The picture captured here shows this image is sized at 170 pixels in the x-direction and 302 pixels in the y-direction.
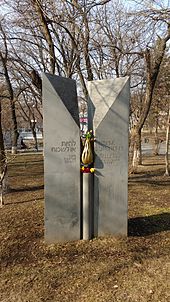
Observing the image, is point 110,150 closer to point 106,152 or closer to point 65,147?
point 106,152

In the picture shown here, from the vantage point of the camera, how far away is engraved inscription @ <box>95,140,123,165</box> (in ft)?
13.5

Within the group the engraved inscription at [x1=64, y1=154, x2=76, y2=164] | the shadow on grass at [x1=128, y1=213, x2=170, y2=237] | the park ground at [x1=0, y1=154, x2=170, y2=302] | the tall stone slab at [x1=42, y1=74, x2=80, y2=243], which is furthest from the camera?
the shadow on grass at [x1=128, y1=213, x2=170, y2=237]

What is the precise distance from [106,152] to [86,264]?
1.69 meters

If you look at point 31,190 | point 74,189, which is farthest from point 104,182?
point 31,190

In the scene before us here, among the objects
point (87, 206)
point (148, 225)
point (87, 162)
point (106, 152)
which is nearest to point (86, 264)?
point (87, 206)

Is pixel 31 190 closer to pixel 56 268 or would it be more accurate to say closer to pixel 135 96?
pixel 56 268

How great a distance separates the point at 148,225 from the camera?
16.1 ft

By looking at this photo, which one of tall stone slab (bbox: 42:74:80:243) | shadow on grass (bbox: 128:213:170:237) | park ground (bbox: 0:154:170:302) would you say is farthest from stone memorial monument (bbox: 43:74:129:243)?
shadow on grass (bbox: 128:213:170:237)

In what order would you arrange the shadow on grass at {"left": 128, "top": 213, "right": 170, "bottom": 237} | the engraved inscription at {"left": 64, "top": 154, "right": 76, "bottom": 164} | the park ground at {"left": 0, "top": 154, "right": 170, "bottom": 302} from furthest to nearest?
the shadow on grass at {"left": 128, "top": 213, "right": 170, "bottom": 237} → the engraved inscription at {"left": 64, "top": 154, "right": 76, "bottom": 164} → the park ground at {"left": 0, "top": 154, "right": 170, "bottom": 302}

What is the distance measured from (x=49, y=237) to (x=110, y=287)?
1.41 m

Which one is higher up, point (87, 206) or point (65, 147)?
point (65, 147)

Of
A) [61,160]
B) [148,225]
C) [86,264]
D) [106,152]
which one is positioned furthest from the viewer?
→ [148,225]

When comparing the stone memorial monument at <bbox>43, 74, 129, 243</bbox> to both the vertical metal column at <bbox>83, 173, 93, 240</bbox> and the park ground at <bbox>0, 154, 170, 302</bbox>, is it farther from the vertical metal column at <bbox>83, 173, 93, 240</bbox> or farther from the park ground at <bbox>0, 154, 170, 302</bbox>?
the park ground at <bbox>0, 154, 170, 302</bbox>

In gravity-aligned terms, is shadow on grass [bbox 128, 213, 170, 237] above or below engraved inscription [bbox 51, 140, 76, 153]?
below
